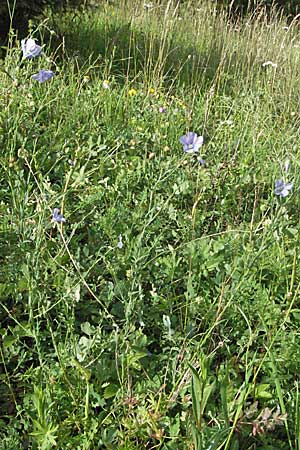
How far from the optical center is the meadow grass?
4.28ft

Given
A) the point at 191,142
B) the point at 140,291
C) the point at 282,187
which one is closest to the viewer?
the point at 282,187

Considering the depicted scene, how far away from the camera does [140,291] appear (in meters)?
1.45

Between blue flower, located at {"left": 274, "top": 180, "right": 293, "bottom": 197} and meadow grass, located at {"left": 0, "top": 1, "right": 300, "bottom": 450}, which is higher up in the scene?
blue flower, located at {"left": 274, "top": 180, "right": 293, "bottom": 197}

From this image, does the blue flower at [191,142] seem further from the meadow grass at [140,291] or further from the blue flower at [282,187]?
Result: the blue flower at [282,187]

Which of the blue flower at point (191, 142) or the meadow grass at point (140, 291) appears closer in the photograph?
the meadow grass at point (140, 291)

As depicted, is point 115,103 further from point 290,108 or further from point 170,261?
point 170,261

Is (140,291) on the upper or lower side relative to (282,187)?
lower

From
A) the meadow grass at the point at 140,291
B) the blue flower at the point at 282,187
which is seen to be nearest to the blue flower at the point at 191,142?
the meadow grass at the point at 140,291

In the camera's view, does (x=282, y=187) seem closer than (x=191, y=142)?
Yes

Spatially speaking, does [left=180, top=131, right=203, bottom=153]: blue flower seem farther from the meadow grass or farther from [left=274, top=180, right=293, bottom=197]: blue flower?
[left=274, top=180, right=293, bottom=197]: blue flower

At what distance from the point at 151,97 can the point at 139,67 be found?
1105 millimetres

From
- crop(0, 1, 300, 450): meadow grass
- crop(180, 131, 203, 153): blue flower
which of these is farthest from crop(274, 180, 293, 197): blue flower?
crop(180, 131, 203, 153): blue flower

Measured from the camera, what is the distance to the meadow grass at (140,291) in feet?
4.28

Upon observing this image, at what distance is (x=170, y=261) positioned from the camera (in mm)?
1772
